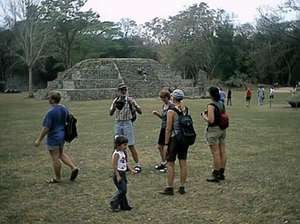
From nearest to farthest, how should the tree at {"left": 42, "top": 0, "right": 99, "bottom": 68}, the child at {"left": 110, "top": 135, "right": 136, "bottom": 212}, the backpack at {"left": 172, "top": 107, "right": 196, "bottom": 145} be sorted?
the child at {"left": 110, "top": 135, "right": 136, "bottom": 212} → the backpack at {"left": 172, "top": 107, "right": 196, "bottom": 145} → the tree at {"left": 42, "top": 0, "right": 99, "bottom": 68}

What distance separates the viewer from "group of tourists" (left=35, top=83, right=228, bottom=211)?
7070 millimetres

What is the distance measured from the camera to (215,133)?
8.65m

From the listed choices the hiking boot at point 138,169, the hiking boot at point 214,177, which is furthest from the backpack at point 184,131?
the hiking boot at point 138,169

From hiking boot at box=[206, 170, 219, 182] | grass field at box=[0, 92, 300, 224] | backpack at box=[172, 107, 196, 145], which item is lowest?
grass field at box=[0, 92, 300, 224]

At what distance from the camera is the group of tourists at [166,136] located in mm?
7070

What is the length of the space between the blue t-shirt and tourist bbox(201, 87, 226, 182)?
8.38 feet

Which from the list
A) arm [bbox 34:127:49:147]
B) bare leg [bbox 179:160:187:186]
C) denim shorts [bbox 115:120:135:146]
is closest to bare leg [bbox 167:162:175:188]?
bare leg [bbox 179:160:187:186]

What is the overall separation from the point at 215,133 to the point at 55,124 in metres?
2.85

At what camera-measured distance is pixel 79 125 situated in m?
19.8

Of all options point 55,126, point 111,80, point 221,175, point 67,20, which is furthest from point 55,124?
point 67,20

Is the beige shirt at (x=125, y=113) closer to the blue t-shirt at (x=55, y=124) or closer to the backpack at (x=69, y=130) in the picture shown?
the backpack at (x=69, y=130)

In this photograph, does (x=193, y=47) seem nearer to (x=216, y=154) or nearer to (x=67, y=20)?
(x=67, y=20)

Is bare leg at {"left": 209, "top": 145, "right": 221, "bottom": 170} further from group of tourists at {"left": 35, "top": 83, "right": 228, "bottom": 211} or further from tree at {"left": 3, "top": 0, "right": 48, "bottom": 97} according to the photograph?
tree at {"left": 3, "top": 0, "right": 48, "bottom": 97}

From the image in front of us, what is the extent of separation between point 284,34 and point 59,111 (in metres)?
56.5
